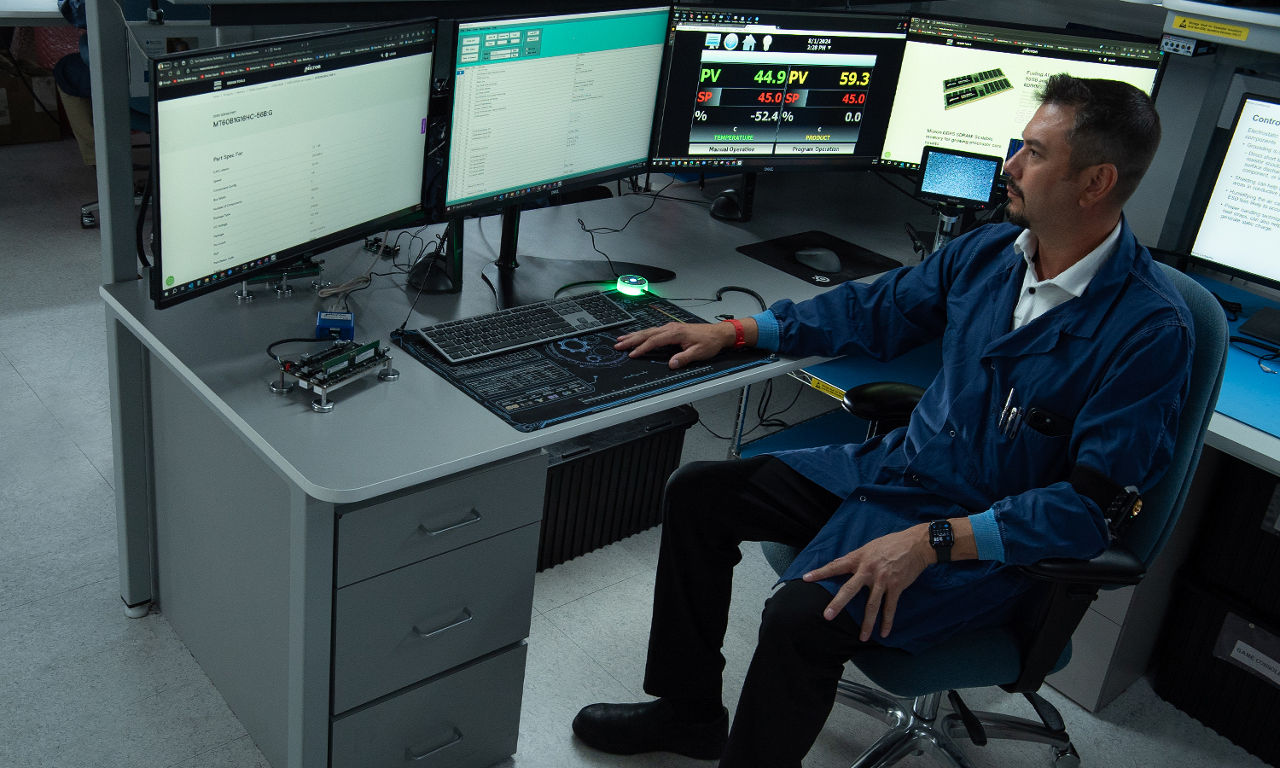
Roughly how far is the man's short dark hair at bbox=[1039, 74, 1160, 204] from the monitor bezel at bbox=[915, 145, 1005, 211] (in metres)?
0.69

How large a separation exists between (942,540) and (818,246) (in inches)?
41.3

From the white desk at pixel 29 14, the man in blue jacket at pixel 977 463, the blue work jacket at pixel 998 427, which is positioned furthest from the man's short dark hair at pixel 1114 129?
the white desk at pixel 29 14

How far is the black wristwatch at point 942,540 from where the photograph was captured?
5.68 ft

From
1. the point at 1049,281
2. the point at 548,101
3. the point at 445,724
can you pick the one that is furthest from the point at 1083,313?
the point at 445,724

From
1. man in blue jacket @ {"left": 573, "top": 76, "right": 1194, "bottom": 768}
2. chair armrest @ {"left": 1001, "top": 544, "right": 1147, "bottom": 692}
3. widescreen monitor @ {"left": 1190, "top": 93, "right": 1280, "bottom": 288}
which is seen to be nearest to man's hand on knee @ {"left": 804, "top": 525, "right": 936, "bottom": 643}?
man in blue jacket @ {"left": 573, "top": 76, "right": 1194, "bottom": 768}

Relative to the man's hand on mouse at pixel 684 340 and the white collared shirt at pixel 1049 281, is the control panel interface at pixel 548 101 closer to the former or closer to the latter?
the man's hand on mouse at pixel 684 340

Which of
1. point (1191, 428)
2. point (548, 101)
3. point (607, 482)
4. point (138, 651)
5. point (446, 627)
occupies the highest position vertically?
point (548, 101)

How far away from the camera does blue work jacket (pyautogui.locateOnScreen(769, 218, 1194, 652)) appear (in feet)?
5.50

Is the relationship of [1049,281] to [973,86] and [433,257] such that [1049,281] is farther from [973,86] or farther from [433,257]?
[433,257]

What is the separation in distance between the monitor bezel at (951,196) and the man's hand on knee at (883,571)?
1023 mm

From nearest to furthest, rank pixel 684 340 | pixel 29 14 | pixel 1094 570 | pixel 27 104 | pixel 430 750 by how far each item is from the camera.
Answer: pixel 1094 570
pixel 430 750
pixel 684 340
pixel 29 14
pixel 27 104

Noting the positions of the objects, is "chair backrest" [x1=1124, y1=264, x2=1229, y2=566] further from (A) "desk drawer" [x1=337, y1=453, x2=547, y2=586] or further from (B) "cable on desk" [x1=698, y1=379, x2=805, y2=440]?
(B) "cable on desk" [x1=698, y1=379, x2=805, y2=440]

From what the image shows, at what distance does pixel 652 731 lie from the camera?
84.6 inches

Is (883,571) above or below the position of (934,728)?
above
